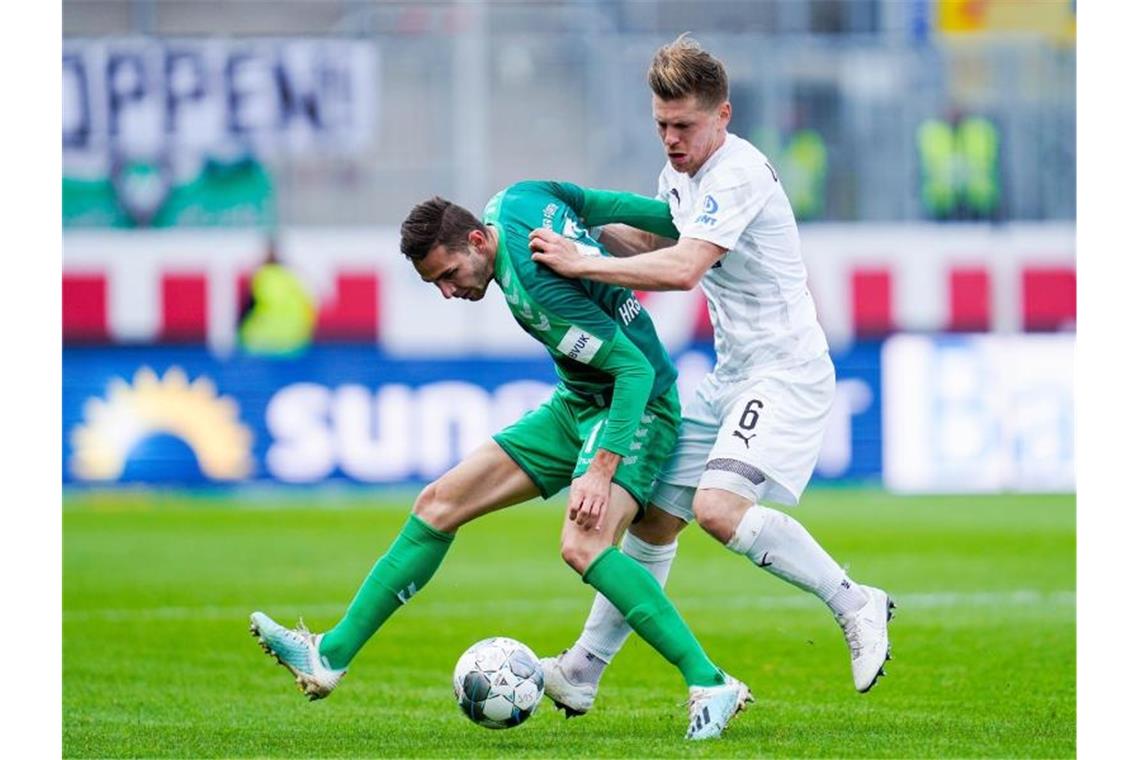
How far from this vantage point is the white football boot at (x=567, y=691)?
275 inches

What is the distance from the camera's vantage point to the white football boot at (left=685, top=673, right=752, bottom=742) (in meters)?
6.39

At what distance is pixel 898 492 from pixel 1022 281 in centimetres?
291

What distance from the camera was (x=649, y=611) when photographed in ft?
21.4

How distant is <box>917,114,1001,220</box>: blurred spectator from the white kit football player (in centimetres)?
1432

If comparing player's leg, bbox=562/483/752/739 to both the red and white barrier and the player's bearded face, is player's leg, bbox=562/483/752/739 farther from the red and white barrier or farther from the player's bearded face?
the red and white barrier

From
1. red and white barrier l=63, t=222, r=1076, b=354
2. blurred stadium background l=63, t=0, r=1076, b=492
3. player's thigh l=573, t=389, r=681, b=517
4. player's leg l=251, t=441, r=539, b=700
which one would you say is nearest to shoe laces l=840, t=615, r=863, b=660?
player's thigh l=573, t=389, r=681, b=517

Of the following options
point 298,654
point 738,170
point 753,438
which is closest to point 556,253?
point 738,170

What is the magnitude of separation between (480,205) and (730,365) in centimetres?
1388

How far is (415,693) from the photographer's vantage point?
7.91 m

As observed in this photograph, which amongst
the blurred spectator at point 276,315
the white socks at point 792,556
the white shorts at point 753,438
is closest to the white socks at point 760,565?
the white socks at point 792,556

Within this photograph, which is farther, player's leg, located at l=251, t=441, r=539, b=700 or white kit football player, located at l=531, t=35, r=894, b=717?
player's leg, located at l=251, t=441, r=539, b=700

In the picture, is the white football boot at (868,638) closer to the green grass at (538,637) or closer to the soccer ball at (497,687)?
the green grass at (538,637)

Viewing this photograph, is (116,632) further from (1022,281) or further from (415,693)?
(1022,281)

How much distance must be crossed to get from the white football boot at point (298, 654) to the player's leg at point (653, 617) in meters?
→ 0.89
